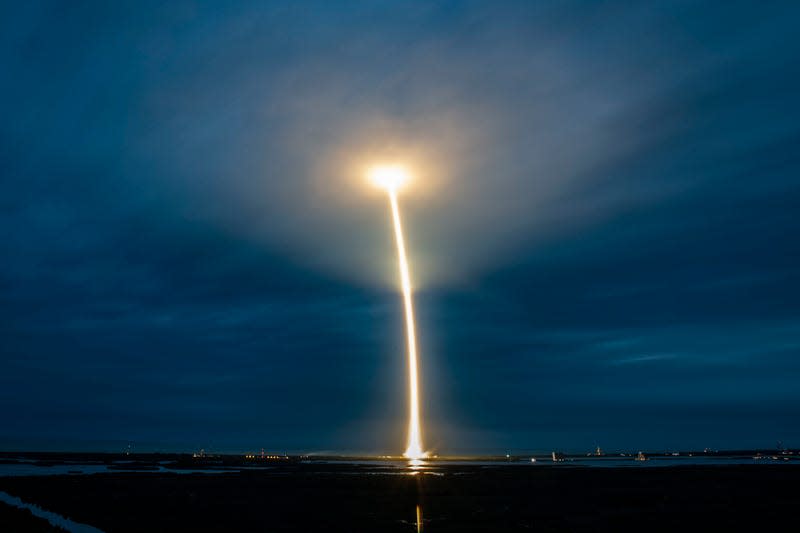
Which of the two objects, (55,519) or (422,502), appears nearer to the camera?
(55,519)

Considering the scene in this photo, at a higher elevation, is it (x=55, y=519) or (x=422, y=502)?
(x=55, y=519)

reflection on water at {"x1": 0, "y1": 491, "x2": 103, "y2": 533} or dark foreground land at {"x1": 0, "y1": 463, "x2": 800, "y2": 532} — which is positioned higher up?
reflection on water at {"x1": 0, "y1": 491, "x2": 103, "y2": 533}

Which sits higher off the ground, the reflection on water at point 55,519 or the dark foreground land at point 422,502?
the reflection on water at point 55,519

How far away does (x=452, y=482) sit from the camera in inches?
2712

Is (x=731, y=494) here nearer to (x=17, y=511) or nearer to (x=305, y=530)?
(x=305, y=530)

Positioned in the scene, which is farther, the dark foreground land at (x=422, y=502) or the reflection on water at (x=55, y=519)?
the dark foreground land at (x=422, y=502)

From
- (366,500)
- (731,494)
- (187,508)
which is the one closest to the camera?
(187,508)

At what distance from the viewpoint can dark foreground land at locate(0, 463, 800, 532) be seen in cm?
4038

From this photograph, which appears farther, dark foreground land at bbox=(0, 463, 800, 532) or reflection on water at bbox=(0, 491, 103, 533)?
dark foreground land at bbox=(0, 463, 800, 532)

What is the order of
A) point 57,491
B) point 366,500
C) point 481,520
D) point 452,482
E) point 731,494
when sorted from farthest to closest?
point 452,482 → point 57,491 → point 731,494 → point 366,500 → point 481,520

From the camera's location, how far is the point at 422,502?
168 feet

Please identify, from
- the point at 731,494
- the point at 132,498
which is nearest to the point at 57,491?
the point at 132,498

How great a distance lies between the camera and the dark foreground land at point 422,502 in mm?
40375

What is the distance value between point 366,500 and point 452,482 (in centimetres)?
1815
